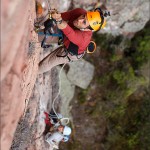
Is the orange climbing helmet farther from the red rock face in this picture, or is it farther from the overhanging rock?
the overhanging rock

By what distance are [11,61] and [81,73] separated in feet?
18.1

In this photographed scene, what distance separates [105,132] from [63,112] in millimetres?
1511

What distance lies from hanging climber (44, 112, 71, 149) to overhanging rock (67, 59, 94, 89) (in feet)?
5.86

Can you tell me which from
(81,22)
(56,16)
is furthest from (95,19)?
(56,16)

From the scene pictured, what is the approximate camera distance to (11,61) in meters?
3.44

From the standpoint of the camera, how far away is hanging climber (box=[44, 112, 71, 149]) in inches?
277

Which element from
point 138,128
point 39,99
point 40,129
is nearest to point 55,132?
point 40,129

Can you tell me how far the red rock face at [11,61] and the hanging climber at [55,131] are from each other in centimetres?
276

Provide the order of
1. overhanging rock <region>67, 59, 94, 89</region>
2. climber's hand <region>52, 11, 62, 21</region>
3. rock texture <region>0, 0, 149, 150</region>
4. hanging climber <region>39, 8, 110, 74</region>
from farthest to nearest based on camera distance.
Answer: overhanging rock <region>67, 59, 94, 89</region>, hanging climber <region>39, 8, 110, 74</region>, climber's hand <region>52, 11, 62, 21</region>, rock texture <region>0, 0, 149, 150</region>

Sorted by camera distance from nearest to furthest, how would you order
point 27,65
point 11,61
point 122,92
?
1. point 11,61
2. point 27,65
3. point 122,92

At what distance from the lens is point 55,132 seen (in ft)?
23.3

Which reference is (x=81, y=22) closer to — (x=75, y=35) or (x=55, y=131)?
(x=75, y=35)

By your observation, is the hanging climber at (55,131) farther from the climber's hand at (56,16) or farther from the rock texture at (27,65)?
the climber's hand at (56,16)

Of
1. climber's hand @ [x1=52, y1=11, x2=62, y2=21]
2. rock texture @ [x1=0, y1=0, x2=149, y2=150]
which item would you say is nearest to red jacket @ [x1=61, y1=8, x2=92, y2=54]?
climber's hand @ [x1=52, y1=11, x2=62, y2=21]
